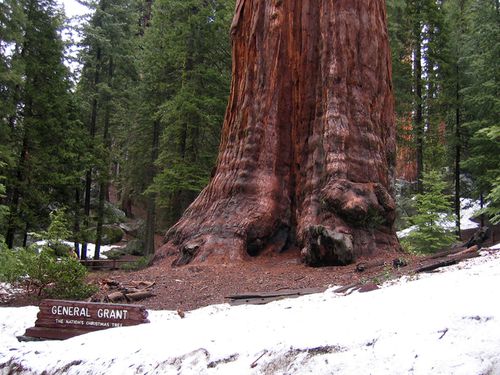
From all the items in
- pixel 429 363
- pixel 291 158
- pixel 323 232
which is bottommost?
pixel 429 363

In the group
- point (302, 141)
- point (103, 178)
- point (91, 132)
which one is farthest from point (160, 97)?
point (302, 141)

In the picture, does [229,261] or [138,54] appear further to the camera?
[138,54]

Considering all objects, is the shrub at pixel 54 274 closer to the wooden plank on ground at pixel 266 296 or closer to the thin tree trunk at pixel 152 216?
the wooden plank on ground at pixel 266 296

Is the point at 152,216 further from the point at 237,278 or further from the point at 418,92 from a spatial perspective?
the point at 418,92

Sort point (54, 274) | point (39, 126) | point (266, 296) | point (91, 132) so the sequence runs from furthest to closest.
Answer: point (91, 132) < point (39, 126) < point (54, 274) < point (266, 296)

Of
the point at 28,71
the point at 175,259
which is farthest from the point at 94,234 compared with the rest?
the point at 175,259

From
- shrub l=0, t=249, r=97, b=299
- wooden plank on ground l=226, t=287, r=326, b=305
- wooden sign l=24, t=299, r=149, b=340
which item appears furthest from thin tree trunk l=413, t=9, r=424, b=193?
wooden sign l=24, t=299, r=149, b=340

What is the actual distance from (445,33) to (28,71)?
19.1 meters

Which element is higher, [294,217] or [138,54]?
[138,54]

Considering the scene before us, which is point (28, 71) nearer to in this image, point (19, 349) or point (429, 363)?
point (19, 349)

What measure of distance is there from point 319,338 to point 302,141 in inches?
352

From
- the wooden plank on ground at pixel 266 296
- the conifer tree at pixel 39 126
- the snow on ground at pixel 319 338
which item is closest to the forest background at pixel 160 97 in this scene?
the conifer tree at pixel 39 126

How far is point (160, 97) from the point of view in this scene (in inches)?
934

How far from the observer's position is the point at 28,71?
2016 cm
